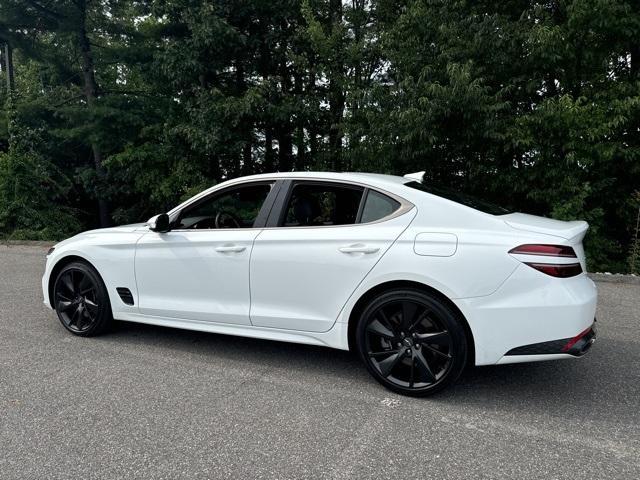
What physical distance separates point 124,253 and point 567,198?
719cm

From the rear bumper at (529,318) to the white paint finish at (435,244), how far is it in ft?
1.06

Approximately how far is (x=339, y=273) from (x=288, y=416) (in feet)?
3.26

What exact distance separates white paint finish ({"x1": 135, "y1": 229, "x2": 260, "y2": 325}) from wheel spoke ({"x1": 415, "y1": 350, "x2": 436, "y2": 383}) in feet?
4.39

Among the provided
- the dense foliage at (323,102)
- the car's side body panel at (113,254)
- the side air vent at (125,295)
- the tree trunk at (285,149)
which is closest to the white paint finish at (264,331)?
the side air vent at (125,295)

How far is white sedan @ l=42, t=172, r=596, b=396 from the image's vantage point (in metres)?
2.94

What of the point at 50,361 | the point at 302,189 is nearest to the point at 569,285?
the point at 302,189

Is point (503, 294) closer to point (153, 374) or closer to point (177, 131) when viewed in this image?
point (153, 374)

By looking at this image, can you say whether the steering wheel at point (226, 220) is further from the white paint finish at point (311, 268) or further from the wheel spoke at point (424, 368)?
the wheel spoke at point (424, 368)

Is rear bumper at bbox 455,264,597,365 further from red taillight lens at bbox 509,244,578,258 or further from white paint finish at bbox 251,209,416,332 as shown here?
white paint finish at bbox 251,209,416,332

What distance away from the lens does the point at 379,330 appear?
324cm

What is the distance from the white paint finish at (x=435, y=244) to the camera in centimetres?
306

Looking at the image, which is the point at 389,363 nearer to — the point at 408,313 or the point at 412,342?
the point at 412,342

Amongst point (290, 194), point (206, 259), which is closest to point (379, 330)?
point (290, 194)

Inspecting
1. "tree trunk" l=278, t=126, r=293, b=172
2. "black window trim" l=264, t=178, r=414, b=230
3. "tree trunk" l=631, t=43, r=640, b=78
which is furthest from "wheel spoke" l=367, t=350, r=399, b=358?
"tree trunk" l=278, t=126, r=293, b=172
